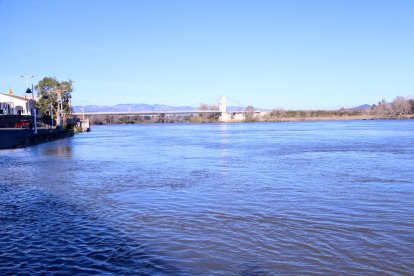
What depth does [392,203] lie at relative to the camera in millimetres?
8844

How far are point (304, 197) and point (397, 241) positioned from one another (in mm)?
3521

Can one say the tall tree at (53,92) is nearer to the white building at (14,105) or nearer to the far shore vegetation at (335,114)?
the white building at (14,105)

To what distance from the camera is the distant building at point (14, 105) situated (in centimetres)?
5875

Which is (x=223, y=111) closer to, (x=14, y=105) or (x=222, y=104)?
(x=222, y=104)

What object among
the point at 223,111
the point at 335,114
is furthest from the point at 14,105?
the point at 335,114

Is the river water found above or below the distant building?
below

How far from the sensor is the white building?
193 feet

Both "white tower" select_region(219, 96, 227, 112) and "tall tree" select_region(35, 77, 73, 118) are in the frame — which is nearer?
"tall tree" select_region(35, 77, 73, 118)

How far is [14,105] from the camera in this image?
6066 cm

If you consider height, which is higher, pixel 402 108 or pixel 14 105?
pixel 14 105

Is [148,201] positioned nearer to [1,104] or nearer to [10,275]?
[10,275]

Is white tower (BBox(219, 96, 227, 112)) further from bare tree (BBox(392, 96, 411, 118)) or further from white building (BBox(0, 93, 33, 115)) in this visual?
white building (BBox(0, 93, 33, 115))

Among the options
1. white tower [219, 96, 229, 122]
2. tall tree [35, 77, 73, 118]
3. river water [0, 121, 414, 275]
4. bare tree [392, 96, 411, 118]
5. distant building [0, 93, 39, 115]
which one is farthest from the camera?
white tower [219, 96, 229, 122]

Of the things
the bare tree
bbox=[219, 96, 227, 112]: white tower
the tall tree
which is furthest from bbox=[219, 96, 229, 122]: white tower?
the tall tree
